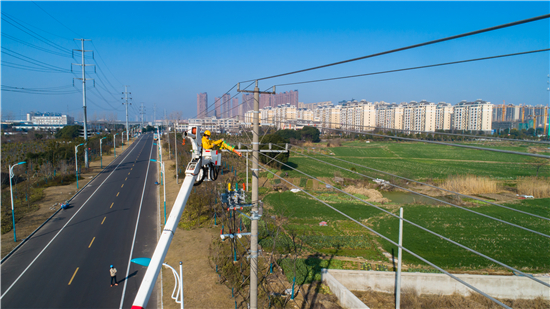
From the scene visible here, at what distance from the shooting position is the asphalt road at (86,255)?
11.3m

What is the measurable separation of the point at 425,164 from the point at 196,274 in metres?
36.4

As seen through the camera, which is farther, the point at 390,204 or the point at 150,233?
the point at 390,204

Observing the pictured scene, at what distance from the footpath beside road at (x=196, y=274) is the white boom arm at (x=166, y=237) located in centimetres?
699

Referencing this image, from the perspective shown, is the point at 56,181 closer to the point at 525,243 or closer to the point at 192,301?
the point at 192,301

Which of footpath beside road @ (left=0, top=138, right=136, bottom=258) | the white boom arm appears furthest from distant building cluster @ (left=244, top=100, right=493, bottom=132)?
footpath beside road @ (left=0, top=138, right=136, bottom=258)

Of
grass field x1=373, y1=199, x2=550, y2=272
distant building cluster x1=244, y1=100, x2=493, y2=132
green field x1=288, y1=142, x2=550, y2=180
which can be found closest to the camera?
grass field x1=373, y1=199, x2=550, y2=272

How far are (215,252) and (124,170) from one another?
87.0 feet

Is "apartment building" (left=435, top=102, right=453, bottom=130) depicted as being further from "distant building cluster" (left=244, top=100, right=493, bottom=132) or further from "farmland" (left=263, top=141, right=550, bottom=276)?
"farmland" (left=263, top=141, right=550, bottom=276)

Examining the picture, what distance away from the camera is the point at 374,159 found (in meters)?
43.2

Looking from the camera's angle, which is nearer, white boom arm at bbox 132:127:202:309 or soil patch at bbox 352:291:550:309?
white boom arm at bbox 132:127:202:309

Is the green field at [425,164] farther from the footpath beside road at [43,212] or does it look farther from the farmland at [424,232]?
the footpath beside road at [43,212]

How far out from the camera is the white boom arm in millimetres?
4176

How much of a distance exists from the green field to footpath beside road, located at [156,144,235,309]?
1582 centimetres

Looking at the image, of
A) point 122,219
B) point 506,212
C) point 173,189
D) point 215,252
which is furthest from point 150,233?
point 506,212
